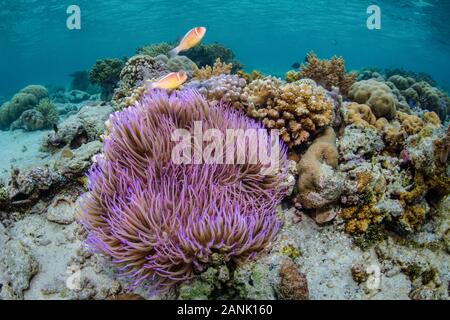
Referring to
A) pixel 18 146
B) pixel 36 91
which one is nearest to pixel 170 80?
pixel 18 146

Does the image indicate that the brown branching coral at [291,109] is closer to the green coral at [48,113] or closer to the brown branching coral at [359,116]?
the brown branching coral at [359,116]

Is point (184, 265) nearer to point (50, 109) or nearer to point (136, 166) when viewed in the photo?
point (136, 166)

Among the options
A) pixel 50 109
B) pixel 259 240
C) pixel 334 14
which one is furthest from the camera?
pixel 334 14

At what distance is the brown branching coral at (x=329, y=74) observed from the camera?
732cm

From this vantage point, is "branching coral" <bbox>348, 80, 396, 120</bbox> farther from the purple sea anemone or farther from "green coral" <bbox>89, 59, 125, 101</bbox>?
"green coral" <bbox>89, 59, 125, 101</bbox>

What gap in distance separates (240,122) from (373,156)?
6.36 ft

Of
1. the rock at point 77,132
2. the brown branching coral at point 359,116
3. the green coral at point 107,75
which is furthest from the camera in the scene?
the green coral at point 107,75

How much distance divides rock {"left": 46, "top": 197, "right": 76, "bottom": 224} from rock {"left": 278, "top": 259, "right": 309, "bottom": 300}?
289cm

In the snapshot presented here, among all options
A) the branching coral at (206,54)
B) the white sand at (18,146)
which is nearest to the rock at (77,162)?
the white sand at (18,146)

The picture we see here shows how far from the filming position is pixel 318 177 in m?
3.54

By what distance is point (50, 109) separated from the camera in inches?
528

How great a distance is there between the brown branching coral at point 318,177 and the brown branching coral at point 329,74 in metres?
3.83

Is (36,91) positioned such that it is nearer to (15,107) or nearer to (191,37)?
(15,107)
